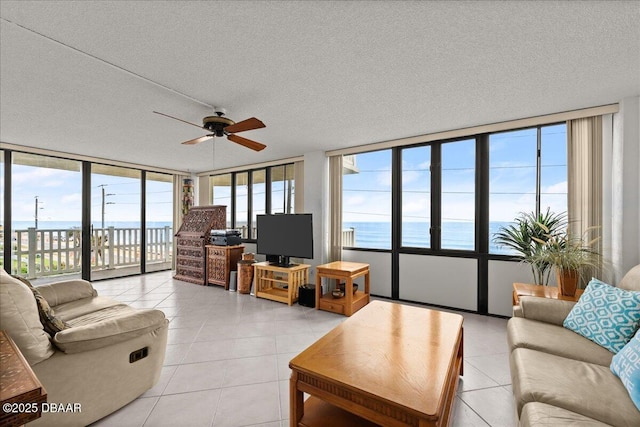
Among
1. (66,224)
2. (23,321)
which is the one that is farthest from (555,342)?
(66,224)

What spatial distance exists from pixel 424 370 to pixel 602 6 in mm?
2176

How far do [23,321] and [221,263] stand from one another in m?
3.56

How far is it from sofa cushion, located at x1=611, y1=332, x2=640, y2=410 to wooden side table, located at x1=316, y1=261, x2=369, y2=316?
2333mm

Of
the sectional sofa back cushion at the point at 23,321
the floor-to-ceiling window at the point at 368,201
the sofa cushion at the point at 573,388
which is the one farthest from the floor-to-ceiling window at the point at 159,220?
the sofa cushion at the point at 573,388

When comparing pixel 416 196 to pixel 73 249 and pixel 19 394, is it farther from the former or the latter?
pixel 73 249

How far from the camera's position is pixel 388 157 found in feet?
13.6

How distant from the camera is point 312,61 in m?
1.92

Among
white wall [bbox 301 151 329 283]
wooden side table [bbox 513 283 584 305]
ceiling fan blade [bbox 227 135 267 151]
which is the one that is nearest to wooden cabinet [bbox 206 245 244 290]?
white wall [bbox 301 151 329 283]

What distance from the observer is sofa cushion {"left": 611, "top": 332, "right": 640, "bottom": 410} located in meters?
1.17

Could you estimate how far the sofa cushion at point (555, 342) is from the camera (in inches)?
61.5

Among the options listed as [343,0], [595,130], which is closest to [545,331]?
[595,130]

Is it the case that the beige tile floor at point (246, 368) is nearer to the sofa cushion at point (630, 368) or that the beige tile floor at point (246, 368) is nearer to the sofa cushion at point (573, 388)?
the sofa cushion at point (573, 388)

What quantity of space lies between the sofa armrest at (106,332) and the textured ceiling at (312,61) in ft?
5.87

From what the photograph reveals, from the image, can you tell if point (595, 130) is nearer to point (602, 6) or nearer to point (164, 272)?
point (602, 6)
